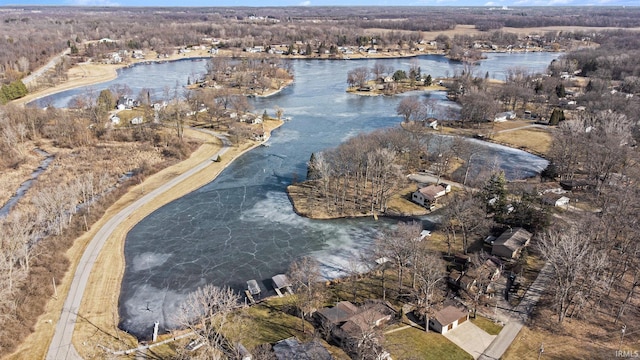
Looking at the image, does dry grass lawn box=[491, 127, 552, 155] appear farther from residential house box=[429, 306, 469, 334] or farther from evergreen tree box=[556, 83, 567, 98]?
residential house box=[429, 306, 469, 334]

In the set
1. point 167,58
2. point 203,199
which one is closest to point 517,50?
point 167,58

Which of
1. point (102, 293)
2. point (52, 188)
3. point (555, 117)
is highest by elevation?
point (555, 117)

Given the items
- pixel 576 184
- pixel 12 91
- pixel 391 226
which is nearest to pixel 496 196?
pixel 391 226

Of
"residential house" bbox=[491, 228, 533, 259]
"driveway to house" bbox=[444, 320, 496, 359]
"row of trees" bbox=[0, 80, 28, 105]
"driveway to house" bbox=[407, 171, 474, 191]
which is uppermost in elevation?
"row of trees" bbox=[0, 80, 28, 105]

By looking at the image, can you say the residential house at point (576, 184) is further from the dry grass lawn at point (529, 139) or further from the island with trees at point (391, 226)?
the dry grass lawn at point (529, 139)

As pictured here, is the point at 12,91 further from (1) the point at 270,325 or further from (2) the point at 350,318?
(2) the point at 350,318

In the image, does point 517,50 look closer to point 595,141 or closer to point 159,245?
point 595,141

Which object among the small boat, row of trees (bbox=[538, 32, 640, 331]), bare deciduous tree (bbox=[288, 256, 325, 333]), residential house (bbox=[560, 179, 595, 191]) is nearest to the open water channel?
the small boat
